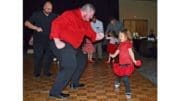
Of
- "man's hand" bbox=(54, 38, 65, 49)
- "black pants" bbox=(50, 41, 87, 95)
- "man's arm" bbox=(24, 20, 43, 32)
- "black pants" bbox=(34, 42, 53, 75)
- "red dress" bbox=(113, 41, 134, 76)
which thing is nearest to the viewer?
"man's hand" bbox=(54, 38, 65, 49)

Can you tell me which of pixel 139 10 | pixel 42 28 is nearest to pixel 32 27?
pixel 42 28

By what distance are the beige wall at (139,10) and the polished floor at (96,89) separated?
835 centimetres

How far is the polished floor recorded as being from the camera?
4840 mm

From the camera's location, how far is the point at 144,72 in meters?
7.32

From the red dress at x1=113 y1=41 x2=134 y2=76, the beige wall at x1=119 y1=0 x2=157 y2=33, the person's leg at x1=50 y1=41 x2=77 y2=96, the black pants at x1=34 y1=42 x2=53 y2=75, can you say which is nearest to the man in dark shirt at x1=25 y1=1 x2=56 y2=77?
the black pants at x1=34 y1=42 x2=53 y2=75

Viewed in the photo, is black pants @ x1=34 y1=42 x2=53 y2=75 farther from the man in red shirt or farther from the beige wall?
the beige wall

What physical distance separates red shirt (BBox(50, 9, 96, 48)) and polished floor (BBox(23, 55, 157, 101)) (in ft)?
2.50

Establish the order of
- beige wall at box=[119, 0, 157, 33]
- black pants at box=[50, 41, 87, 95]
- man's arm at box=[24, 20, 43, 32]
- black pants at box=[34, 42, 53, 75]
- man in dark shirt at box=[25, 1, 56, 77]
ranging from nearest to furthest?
black pants at box=[50, 41, 87, 95]
man's arm at box=[24, 20, 43, 32]
man in dark shirt at box=[25, 1, 56, 77]
black pants at box=[34, 42, 53, 75]
beige wall at box=[119, 0, 157, 33]

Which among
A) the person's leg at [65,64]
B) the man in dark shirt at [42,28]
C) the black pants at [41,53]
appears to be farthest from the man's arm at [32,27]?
the person's leg at [65,64]

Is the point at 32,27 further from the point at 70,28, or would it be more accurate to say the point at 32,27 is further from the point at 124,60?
the point at 124,60

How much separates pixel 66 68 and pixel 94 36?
70 cm

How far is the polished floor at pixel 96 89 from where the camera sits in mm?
4840

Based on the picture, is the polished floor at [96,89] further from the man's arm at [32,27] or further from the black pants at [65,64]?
the man's arm at [32,27]
